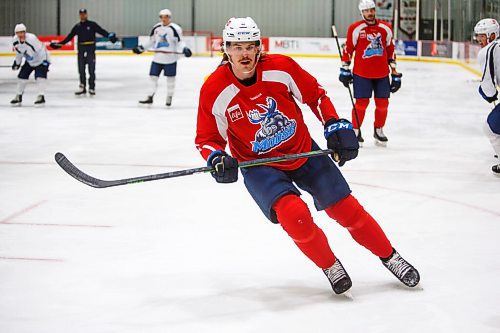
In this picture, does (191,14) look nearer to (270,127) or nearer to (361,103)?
(361,103)

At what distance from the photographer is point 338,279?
2990mm

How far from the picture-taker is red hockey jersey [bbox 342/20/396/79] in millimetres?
6820

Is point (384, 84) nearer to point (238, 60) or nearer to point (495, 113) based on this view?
point (495, 113)

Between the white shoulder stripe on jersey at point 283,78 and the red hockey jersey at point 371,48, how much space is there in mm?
3909

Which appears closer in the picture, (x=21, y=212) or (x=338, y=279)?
(x=338, y=279)

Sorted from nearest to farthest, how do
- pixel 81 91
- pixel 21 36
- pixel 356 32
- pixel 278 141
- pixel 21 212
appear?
pixel 278 141 → pixel 21 212 → pixel 356 32 → pixel 21 36 → pixel 81 91

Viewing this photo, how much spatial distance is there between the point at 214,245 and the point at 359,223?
102 centimetres

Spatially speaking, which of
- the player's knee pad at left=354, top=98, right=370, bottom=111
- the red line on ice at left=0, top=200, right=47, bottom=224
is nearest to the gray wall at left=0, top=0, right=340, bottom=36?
the player's knee pad at left=354, top=98, right=370, bottom=111

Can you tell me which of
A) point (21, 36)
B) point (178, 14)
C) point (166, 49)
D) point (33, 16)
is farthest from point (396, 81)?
point (33, 16)

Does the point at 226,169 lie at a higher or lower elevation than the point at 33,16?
lower

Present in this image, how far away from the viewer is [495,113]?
534 cm

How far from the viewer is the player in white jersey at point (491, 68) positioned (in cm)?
533

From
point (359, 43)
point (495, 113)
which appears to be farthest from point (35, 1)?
point (495, 113)

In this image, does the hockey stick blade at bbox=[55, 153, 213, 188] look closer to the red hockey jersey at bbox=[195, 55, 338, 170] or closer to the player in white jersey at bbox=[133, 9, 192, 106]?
the red hockey jersey at bbox=[195, 55, 338, 170]
